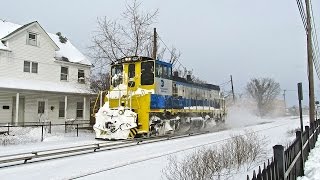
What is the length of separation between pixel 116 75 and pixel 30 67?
8961 millimetres

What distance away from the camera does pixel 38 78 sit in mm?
26297

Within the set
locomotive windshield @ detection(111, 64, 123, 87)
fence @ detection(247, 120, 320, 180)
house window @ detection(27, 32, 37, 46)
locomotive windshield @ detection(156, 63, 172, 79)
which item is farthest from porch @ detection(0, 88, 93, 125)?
fence @ detection(247, 120, 320, 180)

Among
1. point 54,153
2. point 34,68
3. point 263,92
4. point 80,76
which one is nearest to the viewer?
point 54,153

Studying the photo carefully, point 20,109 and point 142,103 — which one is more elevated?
point 142,103

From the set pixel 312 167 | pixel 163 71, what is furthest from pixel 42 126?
pixel 312 167

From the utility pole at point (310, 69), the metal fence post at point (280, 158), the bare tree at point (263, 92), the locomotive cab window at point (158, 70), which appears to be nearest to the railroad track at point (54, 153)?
the locomotive cab window at point (158, 70)

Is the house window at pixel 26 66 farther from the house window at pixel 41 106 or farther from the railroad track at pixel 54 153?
the railroad track at pixel 54 153

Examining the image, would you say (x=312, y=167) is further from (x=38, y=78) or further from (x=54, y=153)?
(x=38, y=78)

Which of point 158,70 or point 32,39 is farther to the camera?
point 32,39

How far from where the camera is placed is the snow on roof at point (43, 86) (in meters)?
23.0

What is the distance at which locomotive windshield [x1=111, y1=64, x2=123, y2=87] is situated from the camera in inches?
793

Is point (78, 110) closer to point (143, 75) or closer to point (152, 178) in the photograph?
point (143, 75)

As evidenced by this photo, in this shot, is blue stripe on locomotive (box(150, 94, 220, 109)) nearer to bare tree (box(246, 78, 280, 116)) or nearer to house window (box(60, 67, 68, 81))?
house window (box(60, 67, 68, 81))

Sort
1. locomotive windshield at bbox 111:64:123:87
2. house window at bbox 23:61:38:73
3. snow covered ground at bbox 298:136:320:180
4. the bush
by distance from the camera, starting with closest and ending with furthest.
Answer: the bush → snow covered ground at bbox 298:136:320:180 → locomotive windshield at bbox 111:64:123:87 → house window at bbox 23:61:38:73
